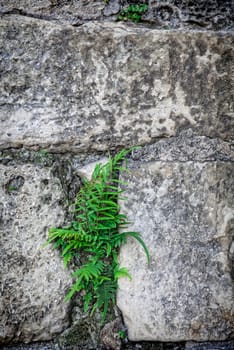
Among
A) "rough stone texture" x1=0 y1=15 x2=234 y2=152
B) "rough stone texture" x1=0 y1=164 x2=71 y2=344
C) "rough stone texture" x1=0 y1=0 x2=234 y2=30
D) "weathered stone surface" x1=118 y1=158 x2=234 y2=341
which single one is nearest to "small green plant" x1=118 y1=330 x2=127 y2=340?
"weathered stone surface" x1=118 y1=158 x2=234 y2=341

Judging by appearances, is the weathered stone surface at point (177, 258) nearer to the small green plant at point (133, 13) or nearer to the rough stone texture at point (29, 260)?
the rough stone texture at point (29, 260)

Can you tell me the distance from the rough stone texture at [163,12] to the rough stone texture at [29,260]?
0.44 m

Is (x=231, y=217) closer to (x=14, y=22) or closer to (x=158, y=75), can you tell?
(x=158, y=75)

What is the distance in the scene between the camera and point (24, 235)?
→ 0.92 meters

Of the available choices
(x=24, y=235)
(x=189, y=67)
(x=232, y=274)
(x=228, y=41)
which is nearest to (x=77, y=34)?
(x=189, y=67)

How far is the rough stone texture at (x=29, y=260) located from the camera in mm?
916

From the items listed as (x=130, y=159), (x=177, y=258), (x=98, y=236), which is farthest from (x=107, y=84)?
(x=177, y=258)

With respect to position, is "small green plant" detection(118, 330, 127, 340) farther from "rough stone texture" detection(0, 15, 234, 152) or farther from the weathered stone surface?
"rough stone texture" detection(0, 15, 234, 152)

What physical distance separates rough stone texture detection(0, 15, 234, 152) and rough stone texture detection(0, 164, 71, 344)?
0.37 ft

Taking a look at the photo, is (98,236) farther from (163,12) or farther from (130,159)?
(163,12)

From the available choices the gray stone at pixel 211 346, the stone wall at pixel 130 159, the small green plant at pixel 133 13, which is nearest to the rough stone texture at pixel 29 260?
the stone wall at pixel 130 159

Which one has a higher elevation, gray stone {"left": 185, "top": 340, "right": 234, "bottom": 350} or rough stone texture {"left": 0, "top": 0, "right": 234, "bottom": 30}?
rough stone texture {"left": 0, "top": 0, "right": 234, "bottom": 30}

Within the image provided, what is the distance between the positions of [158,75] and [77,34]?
0.81 feet

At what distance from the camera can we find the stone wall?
926 millimetres
